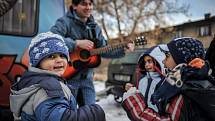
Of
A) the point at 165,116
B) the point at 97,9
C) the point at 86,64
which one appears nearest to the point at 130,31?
the point at 97,9

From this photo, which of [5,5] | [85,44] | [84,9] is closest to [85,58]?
[85,44]

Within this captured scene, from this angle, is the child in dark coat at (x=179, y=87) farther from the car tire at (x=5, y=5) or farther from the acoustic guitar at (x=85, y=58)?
the car tire at (x=5, y=5)

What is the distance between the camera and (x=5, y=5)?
147 inches

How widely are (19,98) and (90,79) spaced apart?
167 cm

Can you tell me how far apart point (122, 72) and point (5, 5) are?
5.15 m

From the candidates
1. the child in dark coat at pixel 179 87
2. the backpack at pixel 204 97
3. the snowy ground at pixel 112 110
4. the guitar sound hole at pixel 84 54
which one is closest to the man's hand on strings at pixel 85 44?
the guitar sound hole at pixel 84 54

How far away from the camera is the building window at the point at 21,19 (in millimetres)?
3766

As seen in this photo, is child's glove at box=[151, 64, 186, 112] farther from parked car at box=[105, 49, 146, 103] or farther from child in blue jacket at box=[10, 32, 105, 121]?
parked car at box=[105, 49, 146, 103]

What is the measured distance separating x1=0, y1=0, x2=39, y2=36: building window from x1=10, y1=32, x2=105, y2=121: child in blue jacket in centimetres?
162

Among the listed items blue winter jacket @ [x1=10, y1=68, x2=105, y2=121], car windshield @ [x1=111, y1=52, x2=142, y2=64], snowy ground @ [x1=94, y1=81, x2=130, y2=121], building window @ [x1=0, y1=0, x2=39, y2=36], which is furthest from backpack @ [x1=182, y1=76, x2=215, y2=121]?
car windshield @ [x1=111, y1=52, x2=142, y2=64]

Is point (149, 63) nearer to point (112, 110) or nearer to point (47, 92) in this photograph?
point (47, 92)

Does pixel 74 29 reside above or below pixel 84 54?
above

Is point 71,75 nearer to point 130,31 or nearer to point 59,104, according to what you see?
point 59,104

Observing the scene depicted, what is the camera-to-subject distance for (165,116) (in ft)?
7.52
